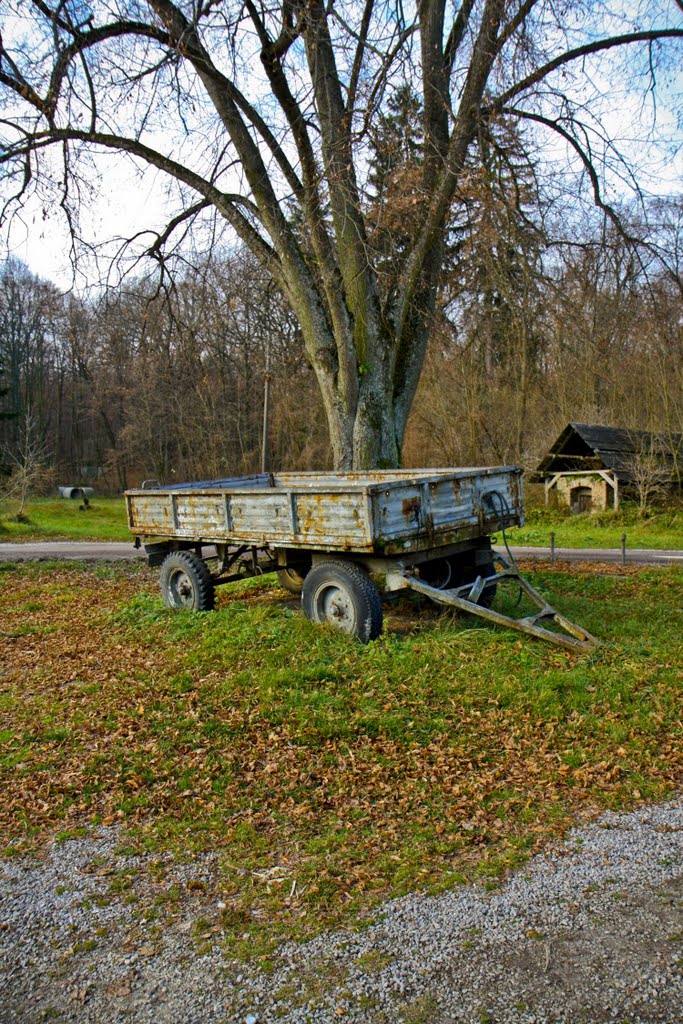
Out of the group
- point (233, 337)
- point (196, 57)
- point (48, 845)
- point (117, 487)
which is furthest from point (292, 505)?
point (117, 487)

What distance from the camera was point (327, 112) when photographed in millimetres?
10320

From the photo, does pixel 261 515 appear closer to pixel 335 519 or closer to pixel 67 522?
pixel 335 519

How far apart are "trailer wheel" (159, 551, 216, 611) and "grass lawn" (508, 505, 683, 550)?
11837mm

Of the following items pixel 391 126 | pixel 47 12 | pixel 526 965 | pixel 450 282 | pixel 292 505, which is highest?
pixel 47 12

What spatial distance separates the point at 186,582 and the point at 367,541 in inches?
140

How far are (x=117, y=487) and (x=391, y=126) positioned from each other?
43.8 meters

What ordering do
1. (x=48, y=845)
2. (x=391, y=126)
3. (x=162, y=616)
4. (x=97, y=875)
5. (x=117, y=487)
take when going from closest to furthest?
(x=97, y=875) < (x=48, y=845) < (x=391, y=126) < (x=162, y=616) < (x=117, y=487)

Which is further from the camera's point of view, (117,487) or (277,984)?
(117,487)

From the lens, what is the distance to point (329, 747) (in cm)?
556

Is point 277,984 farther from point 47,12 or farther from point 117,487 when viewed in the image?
point 117,487

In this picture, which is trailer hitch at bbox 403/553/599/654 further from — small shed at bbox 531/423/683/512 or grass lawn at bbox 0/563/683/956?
small shed at bbox 531/423/683/512

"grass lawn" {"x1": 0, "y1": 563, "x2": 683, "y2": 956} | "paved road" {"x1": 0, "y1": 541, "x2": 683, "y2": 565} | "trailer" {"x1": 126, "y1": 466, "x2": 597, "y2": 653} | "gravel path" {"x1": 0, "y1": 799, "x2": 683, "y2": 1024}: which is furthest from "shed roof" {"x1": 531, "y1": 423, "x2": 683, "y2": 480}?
"gravel path" {"x1": 0, "y1": 799, "x2": 683, "y2": 1024}

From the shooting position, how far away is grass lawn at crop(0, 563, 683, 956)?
165 inches

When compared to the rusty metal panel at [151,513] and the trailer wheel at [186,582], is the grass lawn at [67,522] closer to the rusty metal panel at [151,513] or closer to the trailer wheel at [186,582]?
the rusty metal panel at [151,513]
